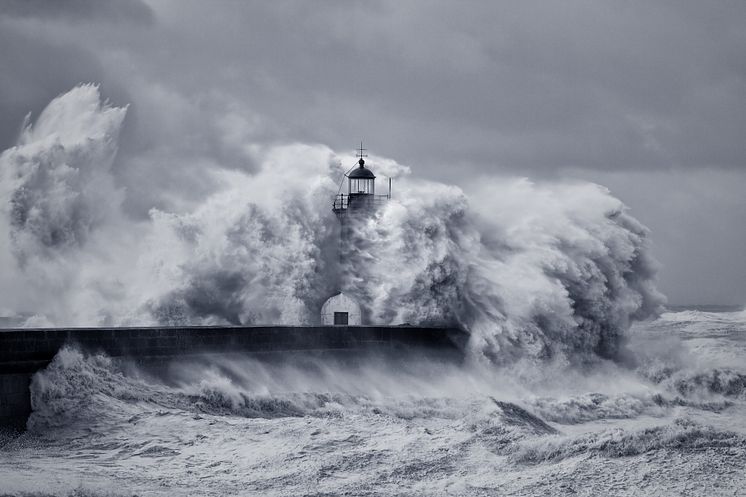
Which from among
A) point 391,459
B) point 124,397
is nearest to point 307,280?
point 124,397

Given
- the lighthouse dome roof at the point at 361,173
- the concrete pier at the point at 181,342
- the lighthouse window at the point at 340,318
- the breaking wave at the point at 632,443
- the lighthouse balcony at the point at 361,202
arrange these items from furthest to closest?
the lighthouse dome roof at the point at 361,173 → the lighthouse balcony at the point at 361,202 → the lighthouse window at the point at 340,318 → the concrete pier at the point at 181,342 → the breaking wave at the point at 632,443

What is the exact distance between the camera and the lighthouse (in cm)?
2438

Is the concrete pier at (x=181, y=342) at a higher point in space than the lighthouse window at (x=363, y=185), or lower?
lower

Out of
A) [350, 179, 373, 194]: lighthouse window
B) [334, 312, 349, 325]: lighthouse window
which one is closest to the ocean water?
[334, 312, 349, 325]: lighthouse window

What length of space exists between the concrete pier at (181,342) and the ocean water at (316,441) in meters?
0.20

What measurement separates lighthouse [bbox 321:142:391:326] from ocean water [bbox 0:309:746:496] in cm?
425

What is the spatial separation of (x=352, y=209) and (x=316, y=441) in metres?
12.8

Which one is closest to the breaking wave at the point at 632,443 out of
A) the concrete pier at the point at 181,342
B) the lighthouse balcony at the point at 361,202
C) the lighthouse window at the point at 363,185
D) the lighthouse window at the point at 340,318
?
the concrete pier at the point at 181,342

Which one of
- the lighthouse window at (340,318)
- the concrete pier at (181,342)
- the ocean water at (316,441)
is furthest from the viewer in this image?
the lighthouse window at (340,318)

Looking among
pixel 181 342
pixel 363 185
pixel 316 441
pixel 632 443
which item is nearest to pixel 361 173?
pixel 363 185

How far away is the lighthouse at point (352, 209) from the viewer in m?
24.4

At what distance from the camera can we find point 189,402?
591 inches

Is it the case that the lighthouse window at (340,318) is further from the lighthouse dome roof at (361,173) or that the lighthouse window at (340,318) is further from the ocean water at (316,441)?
the lighthouse dome roof at (361,173)

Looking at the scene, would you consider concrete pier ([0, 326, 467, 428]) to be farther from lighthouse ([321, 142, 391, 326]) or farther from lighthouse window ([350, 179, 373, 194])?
lighthouse window ([350, 179, 373, 194])
